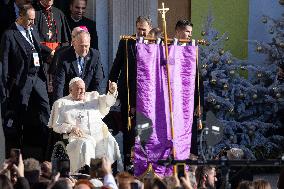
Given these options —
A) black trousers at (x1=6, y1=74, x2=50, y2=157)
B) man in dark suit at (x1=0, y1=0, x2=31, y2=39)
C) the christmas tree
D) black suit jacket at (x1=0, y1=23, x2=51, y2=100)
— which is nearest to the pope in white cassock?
black trousers at (x1=6, y1=74, x2=50, y2=157)

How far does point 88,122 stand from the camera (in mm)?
15180

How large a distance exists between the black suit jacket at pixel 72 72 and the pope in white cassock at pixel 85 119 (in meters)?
0.41

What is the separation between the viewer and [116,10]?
17.6 meters

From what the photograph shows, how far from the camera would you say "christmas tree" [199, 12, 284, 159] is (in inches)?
734

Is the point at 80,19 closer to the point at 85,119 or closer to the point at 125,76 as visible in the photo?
the point at 125,76

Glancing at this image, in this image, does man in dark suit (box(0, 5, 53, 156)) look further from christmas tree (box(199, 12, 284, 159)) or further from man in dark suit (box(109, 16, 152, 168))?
christmas tree (box(199, 12, 284, 159))

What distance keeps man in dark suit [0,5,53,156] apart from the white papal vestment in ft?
2.41

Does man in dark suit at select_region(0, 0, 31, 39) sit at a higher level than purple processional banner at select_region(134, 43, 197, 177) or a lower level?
higher

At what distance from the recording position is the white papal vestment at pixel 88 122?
49.0 feet

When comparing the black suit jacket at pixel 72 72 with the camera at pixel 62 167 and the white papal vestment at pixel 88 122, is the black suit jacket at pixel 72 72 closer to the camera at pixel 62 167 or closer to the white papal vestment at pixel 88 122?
the white papal vestment at pixel 88 122

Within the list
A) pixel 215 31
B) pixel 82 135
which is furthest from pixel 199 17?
pixel 82 135

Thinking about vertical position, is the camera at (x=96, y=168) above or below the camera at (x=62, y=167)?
above

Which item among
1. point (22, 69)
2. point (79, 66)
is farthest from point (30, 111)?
point (79, 66)

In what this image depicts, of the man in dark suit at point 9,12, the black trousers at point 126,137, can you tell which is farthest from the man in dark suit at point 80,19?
the black trousers at point 126,137
